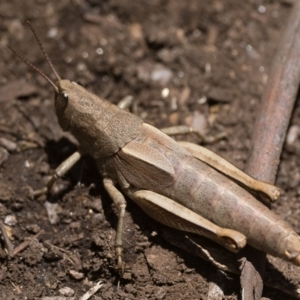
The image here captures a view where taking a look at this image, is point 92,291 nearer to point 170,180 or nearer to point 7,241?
point 7,241

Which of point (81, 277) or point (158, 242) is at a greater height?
point (158, 242)

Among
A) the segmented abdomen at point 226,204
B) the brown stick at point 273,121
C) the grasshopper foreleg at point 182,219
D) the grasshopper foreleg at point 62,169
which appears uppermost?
the brown stick at point 273,121

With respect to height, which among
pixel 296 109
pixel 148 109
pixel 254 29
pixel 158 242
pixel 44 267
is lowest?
pixel 44 267

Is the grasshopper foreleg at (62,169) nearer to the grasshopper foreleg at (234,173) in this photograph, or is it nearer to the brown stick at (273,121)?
the grasshopper foreleg at (234,173)

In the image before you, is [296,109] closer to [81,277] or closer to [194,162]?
[194,162]

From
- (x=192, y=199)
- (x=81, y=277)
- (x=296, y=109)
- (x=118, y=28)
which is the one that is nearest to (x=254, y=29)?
(x=296, y=109)

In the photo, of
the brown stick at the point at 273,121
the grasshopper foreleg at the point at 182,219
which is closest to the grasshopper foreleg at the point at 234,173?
the brown stick at the point at 273,121
